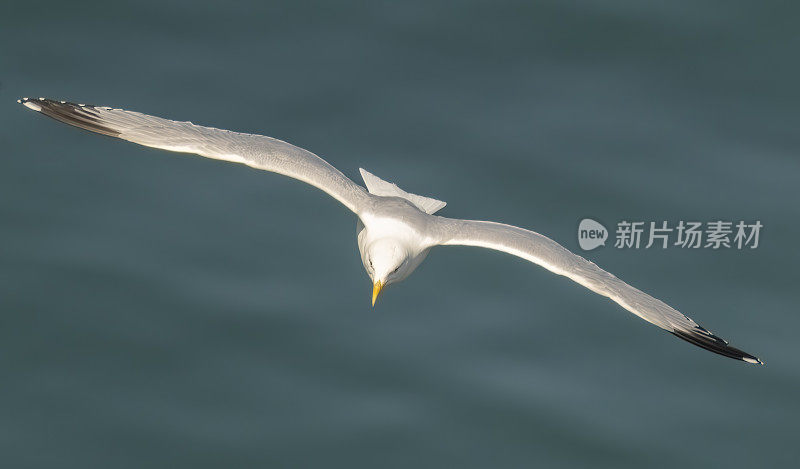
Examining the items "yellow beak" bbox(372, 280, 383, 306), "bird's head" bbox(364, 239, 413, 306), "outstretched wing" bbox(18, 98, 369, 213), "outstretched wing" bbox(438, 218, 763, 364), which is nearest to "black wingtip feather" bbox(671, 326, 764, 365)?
"outstretched wing" bbox(438, 218, 763, 364)

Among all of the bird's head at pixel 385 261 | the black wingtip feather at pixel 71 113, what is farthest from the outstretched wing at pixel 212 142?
the bird's head at pixel 385 261

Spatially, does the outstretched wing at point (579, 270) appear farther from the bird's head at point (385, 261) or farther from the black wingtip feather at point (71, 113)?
the black wingtip feather at point (71, 113)

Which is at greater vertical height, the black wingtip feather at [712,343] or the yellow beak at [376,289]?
the black wingtip feather at [712,343]

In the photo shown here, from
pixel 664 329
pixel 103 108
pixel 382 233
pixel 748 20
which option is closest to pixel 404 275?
pixel 382 233

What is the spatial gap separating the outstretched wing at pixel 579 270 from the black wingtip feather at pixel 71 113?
153 inches

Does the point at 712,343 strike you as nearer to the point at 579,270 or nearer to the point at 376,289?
the point at 579,270

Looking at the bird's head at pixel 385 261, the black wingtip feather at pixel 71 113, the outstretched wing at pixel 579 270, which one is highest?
the black wingtip feather at pixel 71 113

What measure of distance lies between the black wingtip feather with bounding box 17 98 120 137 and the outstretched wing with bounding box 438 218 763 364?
3.88 m

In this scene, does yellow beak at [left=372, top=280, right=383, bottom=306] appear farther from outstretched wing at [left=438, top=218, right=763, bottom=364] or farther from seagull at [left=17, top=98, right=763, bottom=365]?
outstretched wing at [left=438, top=218, right=763, bottom=364]

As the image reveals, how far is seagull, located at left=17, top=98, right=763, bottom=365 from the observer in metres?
12.4

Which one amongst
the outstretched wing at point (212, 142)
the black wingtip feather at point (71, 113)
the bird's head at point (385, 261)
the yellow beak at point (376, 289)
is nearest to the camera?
the yellow beak at point (376, 289)

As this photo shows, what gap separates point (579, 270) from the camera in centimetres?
1247

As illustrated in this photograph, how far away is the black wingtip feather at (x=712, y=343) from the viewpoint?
12199 mm

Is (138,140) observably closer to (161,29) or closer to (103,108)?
(103,108)
